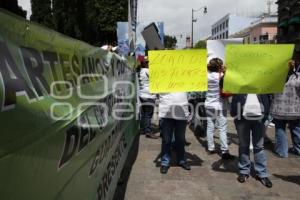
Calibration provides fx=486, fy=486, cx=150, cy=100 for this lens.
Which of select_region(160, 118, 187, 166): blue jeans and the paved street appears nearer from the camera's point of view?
the paved street

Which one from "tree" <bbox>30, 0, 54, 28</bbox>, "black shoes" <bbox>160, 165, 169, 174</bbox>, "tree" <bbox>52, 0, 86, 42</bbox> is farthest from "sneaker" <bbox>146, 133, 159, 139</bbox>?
"tree" <bbox>52, 0, 86, 42</bbox>

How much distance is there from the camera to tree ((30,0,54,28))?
106 ft

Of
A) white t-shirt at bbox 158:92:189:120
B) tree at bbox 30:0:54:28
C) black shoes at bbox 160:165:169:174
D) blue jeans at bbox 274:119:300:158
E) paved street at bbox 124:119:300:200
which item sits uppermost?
tree at bbox 30:0:54:28

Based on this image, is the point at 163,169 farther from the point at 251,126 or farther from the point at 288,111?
the point at 288,111

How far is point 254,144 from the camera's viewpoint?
647cm

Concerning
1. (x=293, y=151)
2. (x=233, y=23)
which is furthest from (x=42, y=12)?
(x=233, y=23)

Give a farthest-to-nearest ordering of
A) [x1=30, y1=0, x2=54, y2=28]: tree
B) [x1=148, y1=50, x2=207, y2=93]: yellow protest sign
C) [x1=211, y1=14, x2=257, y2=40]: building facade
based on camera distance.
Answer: [x1=211, y1=14, x2=257, y2=40]: building facade, [x1=30, y1=0, x2=54, y2=28]: tree, [x1=148, y1=50, x2=207, y2=93]: yellow protest sign

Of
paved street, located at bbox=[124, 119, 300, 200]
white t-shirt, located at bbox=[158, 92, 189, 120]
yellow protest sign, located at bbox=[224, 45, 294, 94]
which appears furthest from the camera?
white t-shirt, located at bbox=[158, 92, 189, 120]

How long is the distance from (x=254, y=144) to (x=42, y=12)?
1294 inches

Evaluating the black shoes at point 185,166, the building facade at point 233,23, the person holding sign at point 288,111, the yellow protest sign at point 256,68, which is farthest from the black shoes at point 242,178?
the building facade at point 233,23

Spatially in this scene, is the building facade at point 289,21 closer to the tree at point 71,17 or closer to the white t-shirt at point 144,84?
the tree at point 71,17

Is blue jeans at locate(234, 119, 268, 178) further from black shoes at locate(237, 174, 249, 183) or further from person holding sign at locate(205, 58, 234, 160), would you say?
person holding sign at locate(205, 58, 234, 160)

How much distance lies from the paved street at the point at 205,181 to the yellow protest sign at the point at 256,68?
1.24 meters

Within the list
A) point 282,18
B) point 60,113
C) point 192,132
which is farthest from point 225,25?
point 60,113
